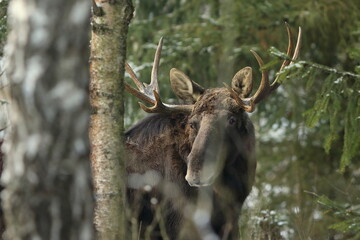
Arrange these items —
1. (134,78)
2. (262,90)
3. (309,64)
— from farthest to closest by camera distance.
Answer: (134,78)
(262,90)
(309,64)

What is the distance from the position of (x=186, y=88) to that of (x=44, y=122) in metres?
5.38

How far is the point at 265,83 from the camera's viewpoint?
8336 millimetres

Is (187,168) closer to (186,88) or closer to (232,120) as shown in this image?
(232,120)

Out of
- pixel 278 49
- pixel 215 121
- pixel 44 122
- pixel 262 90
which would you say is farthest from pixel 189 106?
pixel 278 49

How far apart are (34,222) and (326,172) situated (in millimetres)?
12056

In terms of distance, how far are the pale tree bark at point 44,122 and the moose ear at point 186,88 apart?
518 cm

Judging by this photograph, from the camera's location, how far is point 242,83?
852 cm

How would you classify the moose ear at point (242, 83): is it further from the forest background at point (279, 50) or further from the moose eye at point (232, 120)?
the forest background at point (279, 50)

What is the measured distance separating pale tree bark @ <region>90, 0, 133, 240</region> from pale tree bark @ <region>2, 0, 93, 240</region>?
1538mm

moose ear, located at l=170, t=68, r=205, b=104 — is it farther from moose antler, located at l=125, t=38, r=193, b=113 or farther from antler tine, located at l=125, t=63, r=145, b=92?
antler tine, located at l=125, t=63, r=145, b=92

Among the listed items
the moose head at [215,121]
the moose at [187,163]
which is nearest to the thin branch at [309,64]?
the moose head at [215,121]

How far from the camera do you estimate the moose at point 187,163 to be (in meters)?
8.03

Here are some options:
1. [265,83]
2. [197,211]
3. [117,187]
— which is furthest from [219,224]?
[117,187]

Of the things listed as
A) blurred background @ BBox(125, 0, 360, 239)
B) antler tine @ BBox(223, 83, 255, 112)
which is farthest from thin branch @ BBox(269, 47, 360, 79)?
blurred background @ BBox(125, 0, 360, 239)
